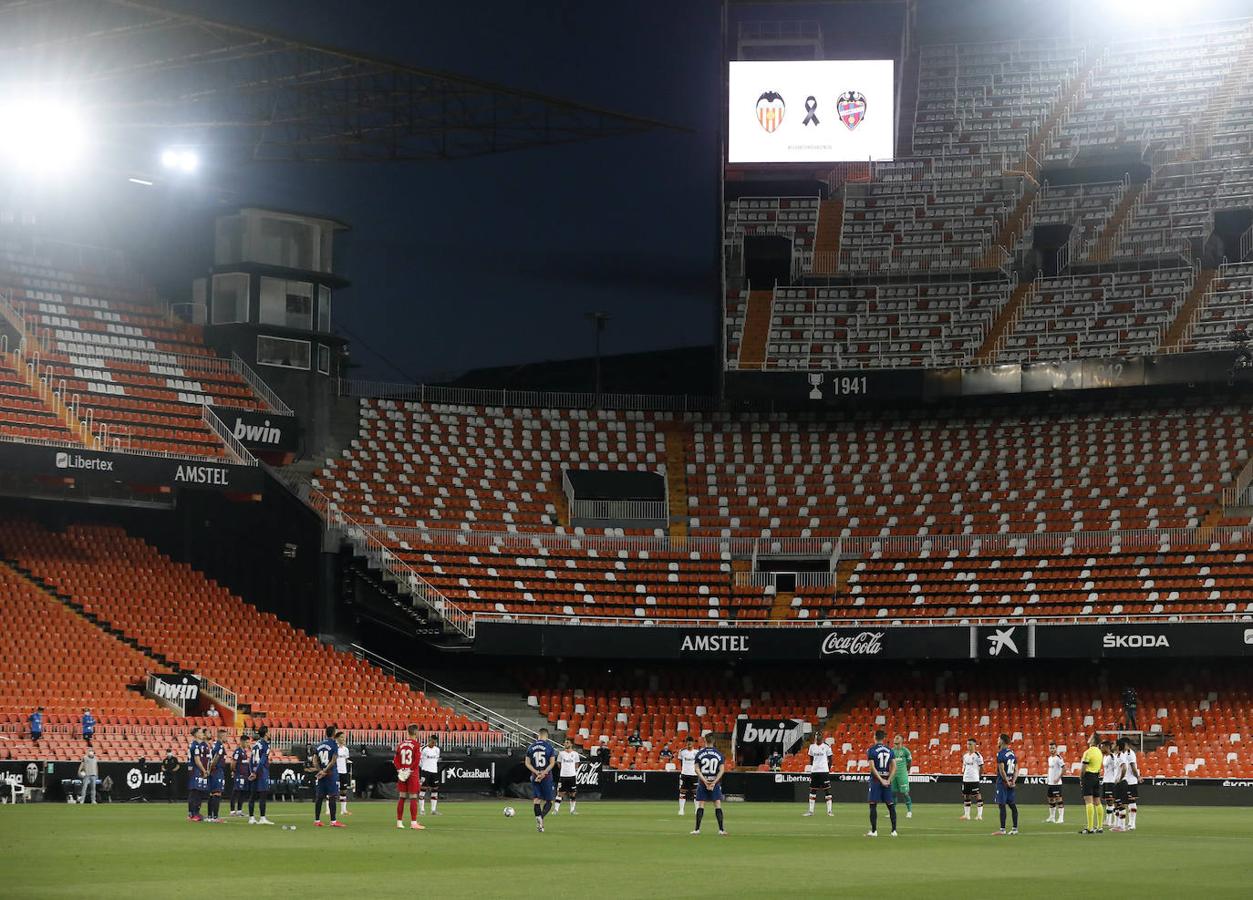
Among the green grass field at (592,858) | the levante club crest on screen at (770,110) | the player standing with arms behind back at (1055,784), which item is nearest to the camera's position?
the green grass field at (592,858)

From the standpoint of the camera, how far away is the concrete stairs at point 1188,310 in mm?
58469

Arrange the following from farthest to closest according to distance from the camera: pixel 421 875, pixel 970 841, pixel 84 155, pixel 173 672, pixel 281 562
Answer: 1. pixel 84 155
2. pixel 281 562
3. pixel 173 672
4. pixel 970 841
5. pixel 421 875

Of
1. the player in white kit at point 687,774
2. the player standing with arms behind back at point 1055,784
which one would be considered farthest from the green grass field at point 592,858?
the player in white kit at point 687,774

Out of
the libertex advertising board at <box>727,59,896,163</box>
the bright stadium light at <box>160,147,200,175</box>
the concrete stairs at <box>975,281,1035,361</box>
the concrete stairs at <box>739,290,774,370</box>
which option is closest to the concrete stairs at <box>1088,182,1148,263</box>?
the concrete stairs at <box>975,281,1035,361</box>

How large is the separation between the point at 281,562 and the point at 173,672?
8.05 meters

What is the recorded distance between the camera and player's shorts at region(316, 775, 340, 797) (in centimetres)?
3177

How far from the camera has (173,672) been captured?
47.6 m

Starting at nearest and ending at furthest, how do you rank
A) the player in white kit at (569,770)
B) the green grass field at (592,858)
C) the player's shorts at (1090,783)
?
the green grass field at (592,858) < the player's shorts at (1090,783) < the player in white kit at (569,770)

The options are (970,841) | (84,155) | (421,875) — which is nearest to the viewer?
(421,875)

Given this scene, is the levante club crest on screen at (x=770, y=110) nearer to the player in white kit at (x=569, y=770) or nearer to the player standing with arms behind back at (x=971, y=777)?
the player standing with arms behind back at (x=971, y=777)

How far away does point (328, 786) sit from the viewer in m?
31.9

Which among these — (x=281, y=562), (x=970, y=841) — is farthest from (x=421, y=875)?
(x=281, y=562)

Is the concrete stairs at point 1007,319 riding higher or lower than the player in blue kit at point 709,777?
higher

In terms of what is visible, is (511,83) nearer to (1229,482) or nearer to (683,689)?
(683,689)
